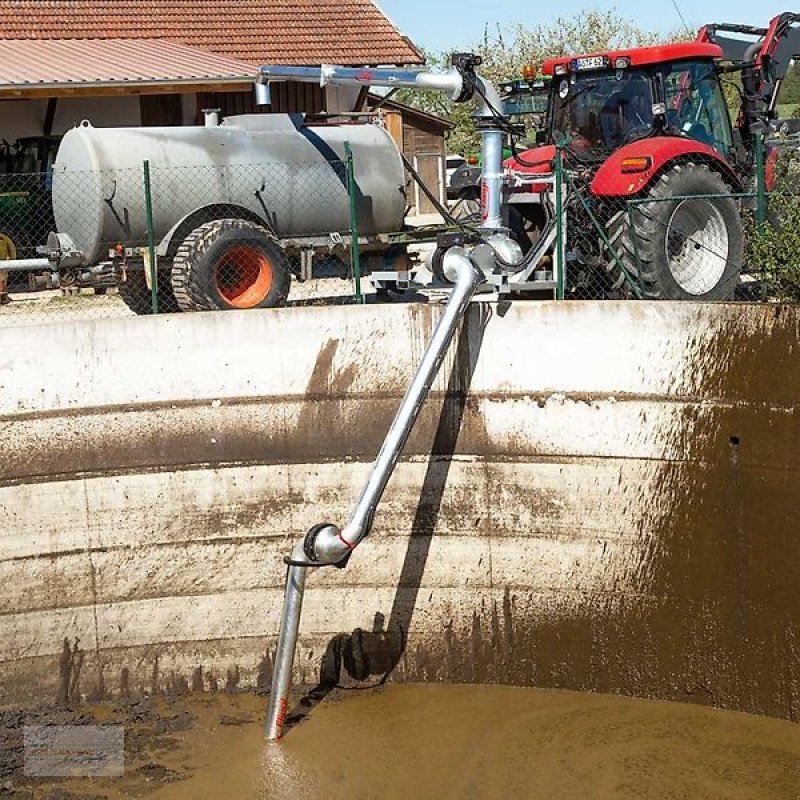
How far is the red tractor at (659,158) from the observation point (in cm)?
1095

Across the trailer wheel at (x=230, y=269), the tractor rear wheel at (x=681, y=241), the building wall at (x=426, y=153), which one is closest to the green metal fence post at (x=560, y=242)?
the tractor rear wheel at (x=681, y=241)

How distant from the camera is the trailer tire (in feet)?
41.1

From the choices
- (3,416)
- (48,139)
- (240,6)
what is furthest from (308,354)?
(240,6)

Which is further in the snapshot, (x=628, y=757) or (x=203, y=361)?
(x=203, y=361)

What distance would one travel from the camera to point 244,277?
40.2 feet

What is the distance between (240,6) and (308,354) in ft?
43.7

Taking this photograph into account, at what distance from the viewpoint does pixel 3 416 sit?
32.0 ft

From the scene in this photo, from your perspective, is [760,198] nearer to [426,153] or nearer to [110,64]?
[110,64]

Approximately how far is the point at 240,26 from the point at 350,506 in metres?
13.3

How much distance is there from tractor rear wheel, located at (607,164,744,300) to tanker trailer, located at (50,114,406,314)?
331cm

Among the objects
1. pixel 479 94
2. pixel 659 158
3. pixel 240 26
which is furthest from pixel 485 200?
pixel 240 26

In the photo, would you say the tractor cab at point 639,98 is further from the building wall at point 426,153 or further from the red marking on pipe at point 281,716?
the building wall at point 426,153

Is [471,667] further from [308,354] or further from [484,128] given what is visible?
[484,128]

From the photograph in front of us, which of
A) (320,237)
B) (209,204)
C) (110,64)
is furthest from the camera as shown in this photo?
(110,64)
